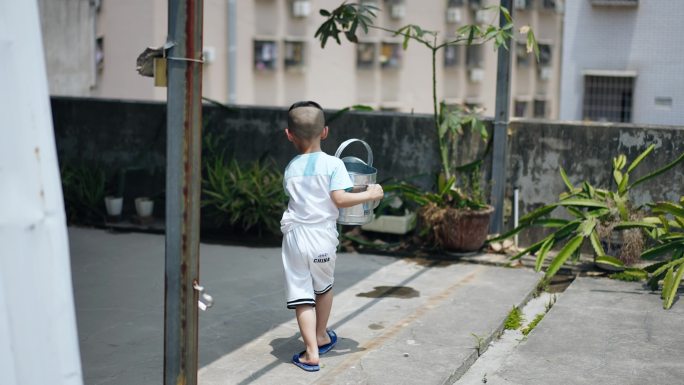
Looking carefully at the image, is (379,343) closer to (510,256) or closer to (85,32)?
(510,256)

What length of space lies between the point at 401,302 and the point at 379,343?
42.2 inches

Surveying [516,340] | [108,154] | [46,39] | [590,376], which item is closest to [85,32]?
[46,39]

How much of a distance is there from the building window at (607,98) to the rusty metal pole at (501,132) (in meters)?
7.89

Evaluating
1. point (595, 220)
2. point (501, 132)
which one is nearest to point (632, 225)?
point (595, 220)

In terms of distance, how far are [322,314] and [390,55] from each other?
2355 cm

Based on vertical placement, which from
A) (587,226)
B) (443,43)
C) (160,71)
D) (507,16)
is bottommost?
(587,226)

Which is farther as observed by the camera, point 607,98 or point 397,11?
point 397,11

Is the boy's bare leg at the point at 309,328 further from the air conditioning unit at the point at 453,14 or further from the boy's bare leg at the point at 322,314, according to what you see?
the air conditioning unit at the point at 453,14

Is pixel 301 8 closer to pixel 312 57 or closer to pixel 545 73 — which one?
pixel 312 57

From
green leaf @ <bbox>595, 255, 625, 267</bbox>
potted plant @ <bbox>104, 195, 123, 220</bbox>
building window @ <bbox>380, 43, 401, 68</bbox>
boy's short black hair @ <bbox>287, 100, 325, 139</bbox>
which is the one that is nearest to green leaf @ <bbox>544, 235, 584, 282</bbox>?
green leaf @ <bbox>595, 255, 625, 267</bbox>

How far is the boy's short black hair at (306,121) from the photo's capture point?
18.4 ft

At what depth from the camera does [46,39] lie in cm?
1277

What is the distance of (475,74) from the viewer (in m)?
31.6

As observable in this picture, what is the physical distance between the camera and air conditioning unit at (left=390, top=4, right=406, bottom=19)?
28.0m
